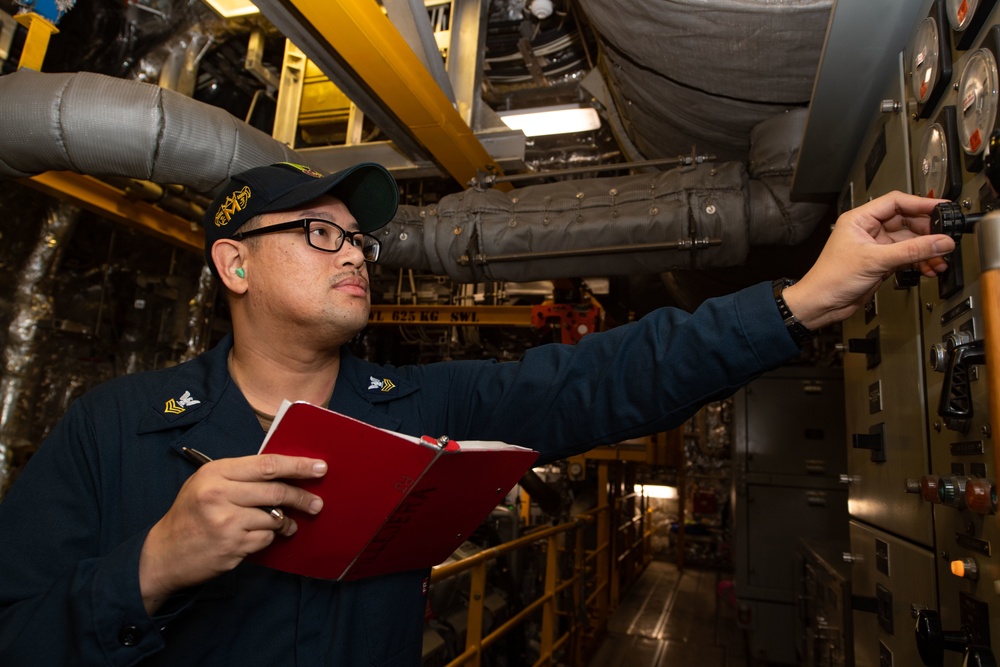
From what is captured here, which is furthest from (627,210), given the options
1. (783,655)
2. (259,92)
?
(783,655)

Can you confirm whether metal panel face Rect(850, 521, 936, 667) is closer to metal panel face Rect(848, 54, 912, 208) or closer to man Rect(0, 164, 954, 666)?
man Rect(0, 164, 954, 666)

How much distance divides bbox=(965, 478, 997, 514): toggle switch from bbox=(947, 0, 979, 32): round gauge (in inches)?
36.2

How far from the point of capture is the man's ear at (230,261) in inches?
66.8

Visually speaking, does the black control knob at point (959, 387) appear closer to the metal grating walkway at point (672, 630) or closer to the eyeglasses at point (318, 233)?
the eyeglasses at point (318, 233)

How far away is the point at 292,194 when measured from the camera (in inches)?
63.6

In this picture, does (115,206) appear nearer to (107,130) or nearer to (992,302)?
(107,130)

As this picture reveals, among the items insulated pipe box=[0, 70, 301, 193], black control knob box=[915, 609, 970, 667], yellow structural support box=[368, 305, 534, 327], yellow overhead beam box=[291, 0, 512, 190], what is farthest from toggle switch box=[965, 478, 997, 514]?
yellow structural support box=[368, 305, 534, 327]

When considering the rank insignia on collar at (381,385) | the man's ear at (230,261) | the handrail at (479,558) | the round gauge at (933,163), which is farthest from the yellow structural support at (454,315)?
the round gauge at (933,163)

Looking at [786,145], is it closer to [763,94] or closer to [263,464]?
[763,94]

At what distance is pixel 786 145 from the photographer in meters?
2.68

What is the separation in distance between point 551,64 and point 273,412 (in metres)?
3.18

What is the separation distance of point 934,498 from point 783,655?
14.6ft

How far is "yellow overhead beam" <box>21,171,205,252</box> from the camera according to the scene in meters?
3.30

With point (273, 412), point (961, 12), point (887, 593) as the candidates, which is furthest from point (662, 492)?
point (961, 12)
